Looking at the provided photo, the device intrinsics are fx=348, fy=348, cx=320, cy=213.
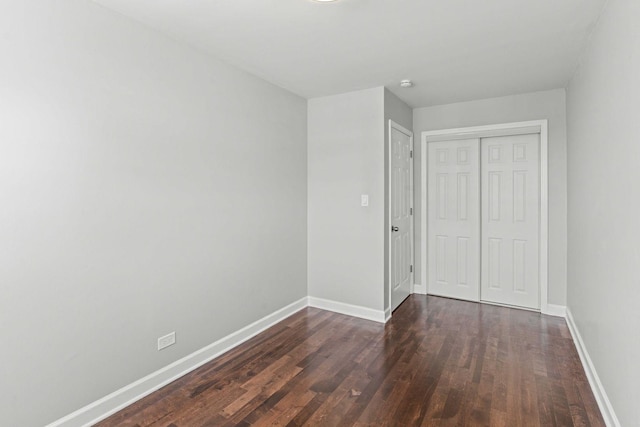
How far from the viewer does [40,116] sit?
179cm

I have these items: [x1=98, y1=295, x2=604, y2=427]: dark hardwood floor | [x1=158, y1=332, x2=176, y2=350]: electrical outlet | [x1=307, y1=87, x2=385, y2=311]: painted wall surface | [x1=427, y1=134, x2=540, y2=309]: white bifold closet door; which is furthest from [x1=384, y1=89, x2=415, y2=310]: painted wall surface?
[x1=158, y1=332, x2=176, y2=350]: electrical outlet

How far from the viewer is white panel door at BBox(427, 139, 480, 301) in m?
4.22

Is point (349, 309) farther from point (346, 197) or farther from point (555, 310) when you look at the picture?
point (555, 310)

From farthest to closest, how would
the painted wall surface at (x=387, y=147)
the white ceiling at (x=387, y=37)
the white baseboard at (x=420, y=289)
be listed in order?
1. the white baseboard at (x=420, y=289)
2. the painted wall surface at (x=387, y=147)
3. the white ceiling at (x=387, y=37)

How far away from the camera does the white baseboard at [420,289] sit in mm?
4512

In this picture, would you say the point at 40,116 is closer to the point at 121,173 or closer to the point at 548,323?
the point at 121,173

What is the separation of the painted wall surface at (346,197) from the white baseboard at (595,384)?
5.52 feet

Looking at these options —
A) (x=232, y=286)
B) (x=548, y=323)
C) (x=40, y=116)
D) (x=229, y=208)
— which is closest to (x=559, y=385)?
(x=548, y=323)

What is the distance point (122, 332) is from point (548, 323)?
150 inches

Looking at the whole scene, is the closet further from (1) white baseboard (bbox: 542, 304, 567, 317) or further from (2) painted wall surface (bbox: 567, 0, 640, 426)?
(2) painted wall surface (bbox: 567, 0, 640, 426)

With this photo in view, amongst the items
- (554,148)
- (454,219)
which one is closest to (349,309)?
(454,219)

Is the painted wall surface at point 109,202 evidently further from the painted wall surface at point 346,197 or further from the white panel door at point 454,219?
the white panel door at point 454,219

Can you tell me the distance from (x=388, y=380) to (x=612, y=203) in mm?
1771

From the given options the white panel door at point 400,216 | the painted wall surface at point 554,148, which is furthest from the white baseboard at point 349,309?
the painted wall surface at point 554,148
